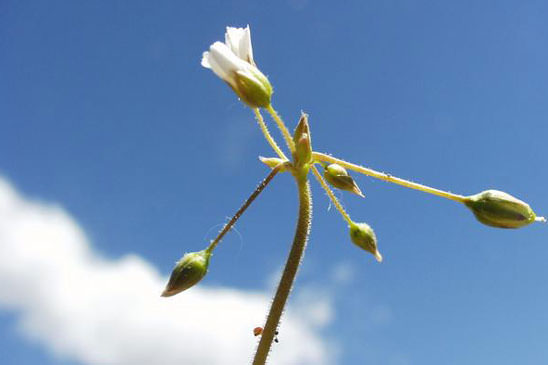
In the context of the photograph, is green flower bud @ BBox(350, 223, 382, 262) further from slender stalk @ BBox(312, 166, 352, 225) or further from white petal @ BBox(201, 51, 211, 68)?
white petal @ BBox(201, 51, 211, 68)

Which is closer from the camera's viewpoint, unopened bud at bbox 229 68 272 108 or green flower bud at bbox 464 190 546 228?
unopened bud at bbox 229 68 272 108

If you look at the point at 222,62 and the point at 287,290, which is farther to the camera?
the point at 222,62

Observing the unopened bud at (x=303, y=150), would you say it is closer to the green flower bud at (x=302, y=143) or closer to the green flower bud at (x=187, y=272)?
the green flower bud at (x=302, y=143)

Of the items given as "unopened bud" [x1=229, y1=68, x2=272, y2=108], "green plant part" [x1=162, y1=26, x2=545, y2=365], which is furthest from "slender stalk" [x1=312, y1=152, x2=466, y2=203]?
"unopened bud" [x1=229, y1=68, x2=272, y2=108]

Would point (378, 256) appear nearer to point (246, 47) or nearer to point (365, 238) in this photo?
point (365, 238)

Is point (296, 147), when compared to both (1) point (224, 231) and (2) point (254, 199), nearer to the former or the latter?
(2) point (254, 199)

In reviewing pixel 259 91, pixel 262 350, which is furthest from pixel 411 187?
pixel 262 350
